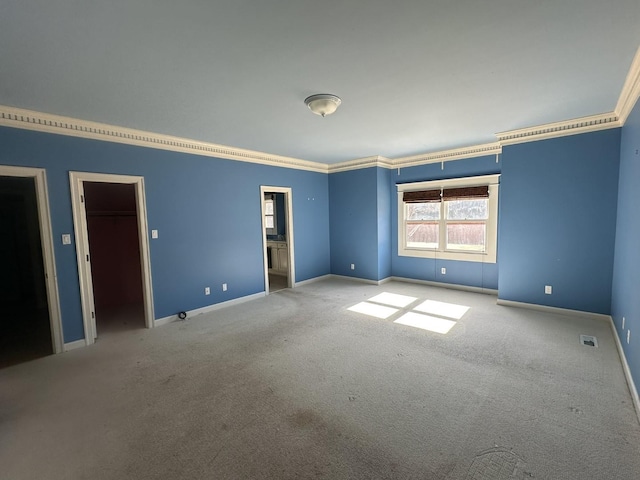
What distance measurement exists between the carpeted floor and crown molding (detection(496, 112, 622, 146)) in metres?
2.45

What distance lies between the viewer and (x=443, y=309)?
444cm

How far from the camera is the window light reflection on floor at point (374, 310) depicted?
4.29 meters

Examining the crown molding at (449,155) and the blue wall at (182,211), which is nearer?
the blue wall at (182,211)

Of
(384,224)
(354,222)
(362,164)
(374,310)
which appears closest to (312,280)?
(354,222)

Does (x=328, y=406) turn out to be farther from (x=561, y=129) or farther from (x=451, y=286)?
(x=561, y=129)

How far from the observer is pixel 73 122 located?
10.7ft

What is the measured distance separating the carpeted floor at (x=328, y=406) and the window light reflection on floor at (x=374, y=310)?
0.46m

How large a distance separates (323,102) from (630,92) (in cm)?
284

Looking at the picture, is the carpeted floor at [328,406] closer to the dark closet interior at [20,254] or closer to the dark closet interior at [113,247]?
the dark closet interior at [113,247]

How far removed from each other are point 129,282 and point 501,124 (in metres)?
6.28

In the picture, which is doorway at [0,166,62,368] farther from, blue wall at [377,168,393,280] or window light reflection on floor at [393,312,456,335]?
blue wall at [377,168,393,280]

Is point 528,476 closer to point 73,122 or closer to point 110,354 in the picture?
point 110,354

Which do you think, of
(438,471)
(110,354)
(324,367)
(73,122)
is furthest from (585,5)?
(110,354)

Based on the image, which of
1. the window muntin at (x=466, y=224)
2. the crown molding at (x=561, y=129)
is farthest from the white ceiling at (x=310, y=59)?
the window muntin at (x=466, y=224)
